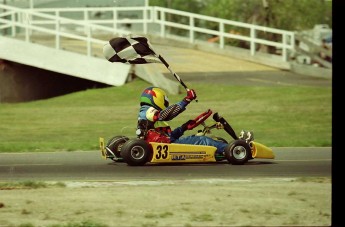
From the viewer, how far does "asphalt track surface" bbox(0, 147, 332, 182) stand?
11930 millimetres

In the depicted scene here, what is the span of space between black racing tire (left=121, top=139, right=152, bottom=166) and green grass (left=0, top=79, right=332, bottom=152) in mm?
2620

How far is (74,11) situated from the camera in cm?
1623

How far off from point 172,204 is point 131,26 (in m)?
9.04

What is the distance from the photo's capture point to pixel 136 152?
1273 cm

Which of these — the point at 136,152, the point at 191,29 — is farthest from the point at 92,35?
the point at 136,152

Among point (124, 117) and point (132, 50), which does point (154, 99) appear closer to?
point (132, 50)

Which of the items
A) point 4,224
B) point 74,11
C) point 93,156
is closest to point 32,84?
point 74,11

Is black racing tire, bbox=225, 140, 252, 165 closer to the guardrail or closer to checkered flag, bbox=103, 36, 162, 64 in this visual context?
checkered flag, bbox=103, 36, 162, 64

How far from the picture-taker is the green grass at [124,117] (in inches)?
638

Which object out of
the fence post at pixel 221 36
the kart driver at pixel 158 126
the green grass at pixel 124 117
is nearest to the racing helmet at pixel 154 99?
the kart driver at pixel 158 126

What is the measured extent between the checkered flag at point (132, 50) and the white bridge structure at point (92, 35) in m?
2.15

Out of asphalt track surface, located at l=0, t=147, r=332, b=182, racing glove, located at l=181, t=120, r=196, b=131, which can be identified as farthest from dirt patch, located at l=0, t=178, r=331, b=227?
racing glove, located at l=181, t=120, r=196, b=131

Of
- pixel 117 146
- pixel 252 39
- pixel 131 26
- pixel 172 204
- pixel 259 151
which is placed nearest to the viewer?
pixel 172 204

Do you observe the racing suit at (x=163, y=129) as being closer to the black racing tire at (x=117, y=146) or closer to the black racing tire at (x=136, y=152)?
the black racing tire at (x=136, y=152)
